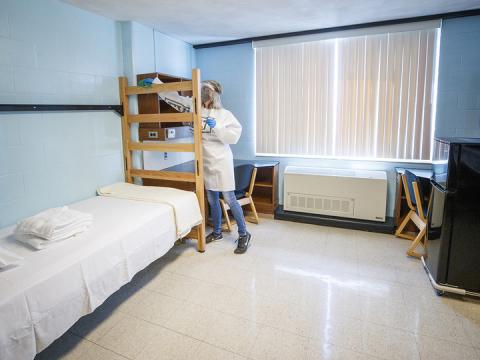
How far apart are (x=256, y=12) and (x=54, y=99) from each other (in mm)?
1903

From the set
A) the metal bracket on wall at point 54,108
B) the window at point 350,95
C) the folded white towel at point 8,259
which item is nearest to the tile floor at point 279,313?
the folded white towel at point 8,259

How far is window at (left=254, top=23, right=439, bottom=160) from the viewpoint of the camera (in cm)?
319

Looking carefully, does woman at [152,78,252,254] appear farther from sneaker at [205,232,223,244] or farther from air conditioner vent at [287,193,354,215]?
air conditioner vent at [287,193,354,215]

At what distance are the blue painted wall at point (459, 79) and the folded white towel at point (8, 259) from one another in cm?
373

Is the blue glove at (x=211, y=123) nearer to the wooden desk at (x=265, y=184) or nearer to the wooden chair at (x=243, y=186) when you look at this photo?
the wooden chair at (x=243, y=186)

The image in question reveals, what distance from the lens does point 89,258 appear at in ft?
5.41

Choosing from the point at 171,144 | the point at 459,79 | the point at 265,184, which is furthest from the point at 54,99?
the point at 459,79

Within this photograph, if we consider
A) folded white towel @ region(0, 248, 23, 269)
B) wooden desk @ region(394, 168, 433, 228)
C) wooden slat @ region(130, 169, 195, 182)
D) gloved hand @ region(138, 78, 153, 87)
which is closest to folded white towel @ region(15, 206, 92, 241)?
folded white towel @ region(0, 248, 23, 269)

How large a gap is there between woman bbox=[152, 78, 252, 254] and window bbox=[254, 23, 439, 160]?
3.80 feet

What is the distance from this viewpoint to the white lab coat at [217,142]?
2824 mm

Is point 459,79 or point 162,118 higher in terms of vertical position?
point 459,79

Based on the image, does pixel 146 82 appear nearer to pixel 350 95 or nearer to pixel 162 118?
pixel 162 118

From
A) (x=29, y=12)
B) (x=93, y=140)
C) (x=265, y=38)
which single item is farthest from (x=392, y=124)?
(x=29, y=12)

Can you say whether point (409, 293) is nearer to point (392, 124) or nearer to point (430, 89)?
point (392, 124)
